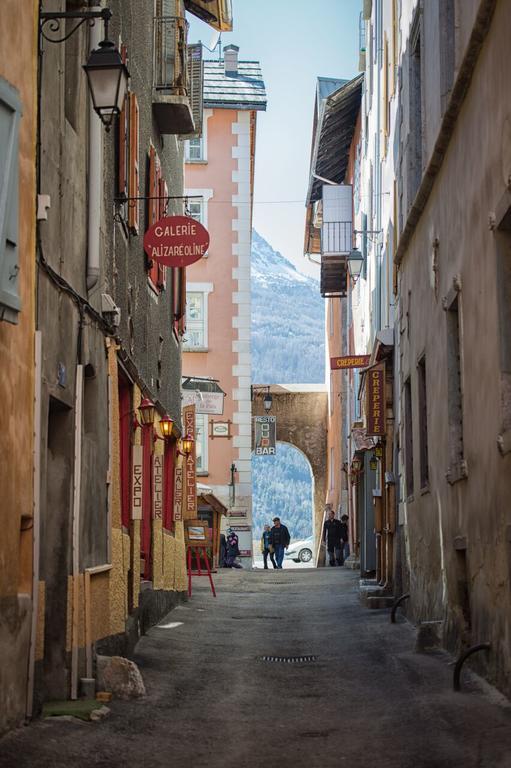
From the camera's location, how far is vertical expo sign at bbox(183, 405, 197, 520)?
2150cm

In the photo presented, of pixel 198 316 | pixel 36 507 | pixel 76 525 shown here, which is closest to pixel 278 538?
pixel 198 316

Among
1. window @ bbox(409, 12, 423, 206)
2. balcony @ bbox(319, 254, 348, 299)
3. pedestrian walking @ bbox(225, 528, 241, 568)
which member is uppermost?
balcony @ bbox(319, 254, 348, 299)

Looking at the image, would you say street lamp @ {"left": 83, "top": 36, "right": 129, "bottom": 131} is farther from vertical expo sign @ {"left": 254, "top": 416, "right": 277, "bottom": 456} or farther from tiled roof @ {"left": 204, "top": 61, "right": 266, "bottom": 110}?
vertical expo sign @ {"left": 254, "top": 416, "right": 277, "bottom": 456}

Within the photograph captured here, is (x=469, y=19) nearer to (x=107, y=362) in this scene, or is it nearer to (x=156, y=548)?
(x=107, y=362)

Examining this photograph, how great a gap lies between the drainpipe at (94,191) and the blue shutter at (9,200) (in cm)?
332

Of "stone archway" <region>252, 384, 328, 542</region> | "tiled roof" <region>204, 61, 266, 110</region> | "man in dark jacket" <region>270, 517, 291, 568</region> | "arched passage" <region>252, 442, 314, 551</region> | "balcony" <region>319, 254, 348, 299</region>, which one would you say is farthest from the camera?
"arched passage" <region>252, 442, 314, 551</region>

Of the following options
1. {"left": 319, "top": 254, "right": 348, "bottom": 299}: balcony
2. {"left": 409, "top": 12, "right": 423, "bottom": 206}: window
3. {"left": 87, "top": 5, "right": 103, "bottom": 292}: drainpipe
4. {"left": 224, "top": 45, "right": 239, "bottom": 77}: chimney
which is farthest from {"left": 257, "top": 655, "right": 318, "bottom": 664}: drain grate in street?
{"left": 224, "top": 45, "right": 239, "bottom": 77}: chimney

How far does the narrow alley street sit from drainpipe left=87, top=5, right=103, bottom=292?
11.3 ft

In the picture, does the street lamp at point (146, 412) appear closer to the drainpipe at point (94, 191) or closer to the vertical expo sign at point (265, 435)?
the drainpipe at point (94, 191)

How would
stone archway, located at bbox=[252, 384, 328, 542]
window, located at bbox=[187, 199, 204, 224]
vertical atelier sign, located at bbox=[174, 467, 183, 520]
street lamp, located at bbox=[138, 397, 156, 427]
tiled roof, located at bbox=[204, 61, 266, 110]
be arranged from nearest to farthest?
street lamp, located at bbox=[138, 397, 156, 427], vertical atelier sign, located at bbox=[174, 467, 183, 520], window, located at bbox=[187, 199, 204, 224], tiled roof, located at bbox=[204, 61, 266, 110], stone archway, located at bbox=[252, 384, 328, 542]

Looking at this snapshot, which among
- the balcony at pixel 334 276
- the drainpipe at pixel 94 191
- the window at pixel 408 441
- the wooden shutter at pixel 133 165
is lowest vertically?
the window at pixel 408 441

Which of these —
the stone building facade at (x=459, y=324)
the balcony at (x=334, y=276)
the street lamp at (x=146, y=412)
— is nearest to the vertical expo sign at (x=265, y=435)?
the balcony at (x=334, y=276)

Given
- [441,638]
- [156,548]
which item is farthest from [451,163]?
[156,548]

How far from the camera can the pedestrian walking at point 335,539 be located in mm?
36438
